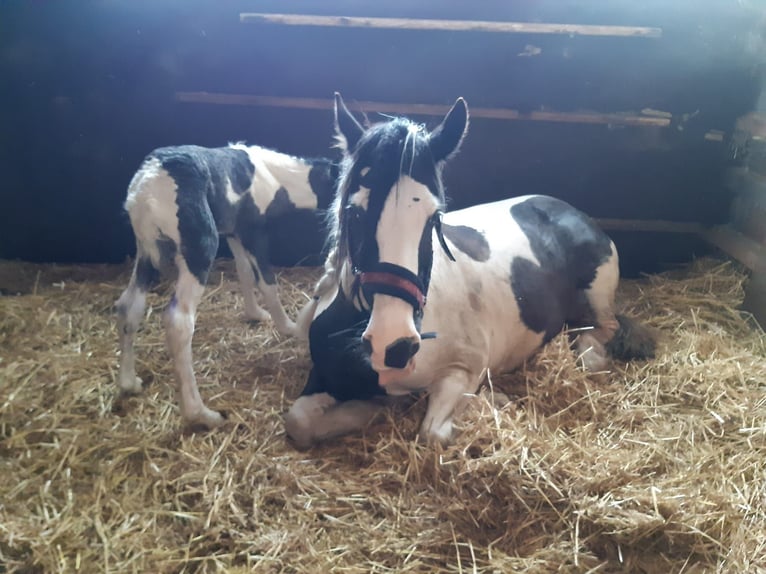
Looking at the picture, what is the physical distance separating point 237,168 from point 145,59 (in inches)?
58.5

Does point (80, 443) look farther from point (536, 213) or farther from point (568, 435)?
point (536, 213)

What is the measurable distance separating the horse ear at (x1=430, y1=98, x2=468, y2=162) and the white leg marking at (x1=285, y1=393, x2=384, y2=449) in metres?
0.96

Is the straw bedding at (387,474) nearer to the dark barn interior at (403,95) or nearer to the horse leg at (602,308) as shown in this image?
the horse leg at (602,308)

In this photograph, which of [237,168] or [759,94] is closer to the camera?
[237,168]

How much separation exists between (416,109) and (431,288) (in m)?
1.74

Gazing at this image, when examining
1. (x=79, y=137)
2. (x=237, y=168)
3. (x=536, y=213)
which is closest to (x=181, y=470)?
(x=237, y=168)

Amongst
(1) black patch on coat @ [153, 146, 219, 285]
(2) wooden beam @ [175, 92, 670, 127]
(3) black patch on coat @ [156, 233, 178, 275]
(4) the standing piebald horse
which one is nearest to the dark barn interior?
(2) wooden beam @ [175, 92, 670, 127]

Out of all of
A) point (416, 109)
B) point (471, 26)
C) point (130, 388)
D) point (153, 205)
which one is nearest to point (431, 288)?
point (153, 205)

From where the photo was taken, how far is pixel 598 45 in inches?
130

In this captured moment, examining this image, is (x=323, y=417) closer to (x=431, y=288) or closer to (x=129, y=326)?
(x=431, y=288)

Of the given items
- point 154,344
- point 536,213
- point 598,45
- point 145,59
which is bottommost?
point 154,344

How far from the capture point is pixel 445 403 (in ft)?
6.68

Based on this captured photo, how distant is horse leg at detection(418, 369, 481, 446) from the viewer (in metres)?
1.93

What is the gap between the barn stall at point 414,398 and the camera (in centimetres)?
158
